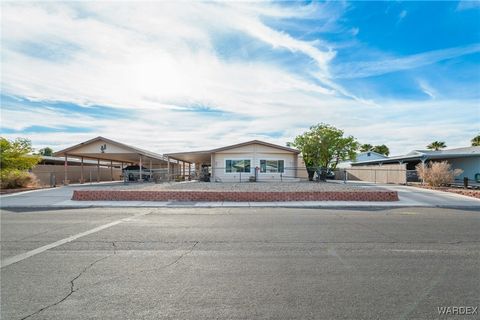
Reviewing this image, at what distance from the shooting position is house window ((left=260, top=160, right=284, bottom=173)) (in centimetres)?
2630

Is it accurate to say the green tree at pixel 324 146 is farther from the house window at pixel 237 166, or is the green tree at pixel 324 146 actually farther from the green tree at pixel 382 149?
the green tree at pixel 382 149

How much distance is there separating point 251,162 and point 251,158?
380mm

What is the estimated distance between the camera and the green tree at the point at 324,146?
100ft

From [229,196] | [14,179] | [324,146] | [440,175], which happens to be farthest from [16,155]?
[440,175]

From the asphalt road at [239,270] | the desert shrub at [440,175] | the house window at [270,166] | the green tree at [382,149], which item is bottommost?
the asphalt road at [239,270]

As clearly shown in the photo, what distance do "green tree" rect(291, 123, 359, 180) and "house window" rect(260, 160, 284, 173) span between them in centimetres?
526

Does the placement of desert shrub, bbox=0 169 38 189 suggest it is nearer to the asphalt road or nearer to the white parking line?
the asphalt road

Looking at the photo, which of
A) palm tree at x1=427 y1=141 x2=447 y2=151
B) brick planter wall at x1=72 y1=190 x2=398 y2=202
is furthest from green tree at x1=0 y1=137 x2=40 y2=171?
palm tree at x1=427 y1=141 x2=447 y2=151

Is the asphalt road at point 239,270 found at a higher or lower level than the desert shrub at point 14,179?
lower

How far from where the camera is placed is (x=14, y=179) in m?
20.9

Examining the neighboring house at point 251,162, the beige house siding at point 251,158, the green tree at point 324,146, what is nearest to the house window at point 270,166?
the neighboring house at point 251,162

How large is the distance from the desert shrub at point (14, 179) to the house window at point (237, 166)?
16251mm

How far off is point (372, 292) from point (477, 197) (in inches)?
657

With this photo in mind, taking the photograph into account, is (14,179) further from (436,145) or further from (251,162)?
(436,145)
